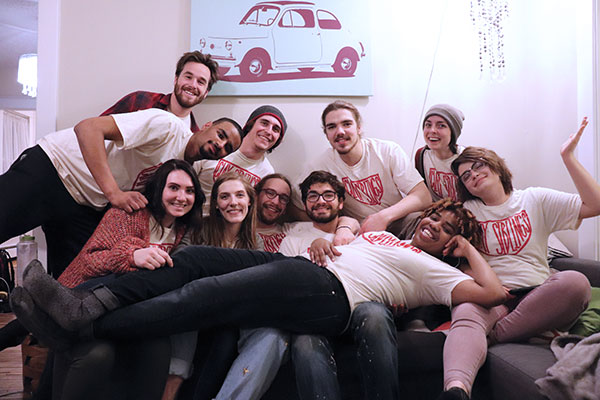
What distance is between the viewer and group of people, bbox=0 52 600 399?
4.33 feet

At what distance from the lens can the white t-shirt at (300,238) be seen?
191 centimetres

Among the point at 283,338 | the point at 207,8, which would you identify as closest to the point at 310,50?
the point at 207,8

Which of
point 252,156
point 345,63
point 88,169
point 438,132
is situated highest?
point 345,63

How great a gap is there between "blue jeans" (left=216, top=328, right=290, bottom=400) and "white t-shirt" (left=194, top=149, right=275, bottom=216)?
92 centimetres

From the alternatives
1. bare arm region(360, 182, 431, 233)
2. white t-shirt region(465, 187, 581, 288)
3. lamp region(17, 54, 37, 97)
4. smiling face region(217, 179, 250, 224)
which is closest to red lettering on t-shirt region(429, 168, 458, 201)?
bare arm region(360, 182, 431, 233)

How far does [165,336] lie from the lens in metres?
1.38

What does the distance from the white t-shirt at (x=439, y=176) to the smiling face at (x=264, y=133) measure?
0.84 metres

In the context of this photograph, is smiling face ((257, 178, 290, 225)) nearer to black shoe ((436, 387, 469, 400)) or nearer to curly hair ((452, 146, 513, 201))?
curly hair ((452, 146, 513, 201))

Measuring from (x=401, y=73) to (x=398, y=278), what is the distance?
1.56 meters

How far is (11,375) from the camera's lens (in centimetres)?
211

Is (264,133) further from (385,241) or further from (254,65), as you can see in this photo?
(385,241)

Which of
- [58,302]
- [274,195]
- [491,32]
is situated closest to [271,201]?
[274,195]

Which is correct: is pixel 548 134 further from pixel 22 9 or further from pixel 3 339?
pixel 22 9

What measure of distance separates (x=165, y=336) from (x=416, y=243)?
1059mm
